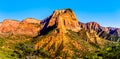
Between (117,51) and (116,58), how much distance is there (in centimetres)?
358

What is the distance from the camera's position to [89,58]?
317 ft

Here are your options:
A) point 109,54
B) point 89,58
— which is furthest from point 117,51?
point 89,58

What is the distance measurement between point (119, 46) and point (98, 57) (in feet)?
32.3

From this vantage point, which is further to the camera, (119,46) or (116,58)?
(119,46)

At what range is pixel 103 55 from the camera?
317 ft

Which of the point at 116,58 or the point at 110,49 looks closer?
the point at 116,58

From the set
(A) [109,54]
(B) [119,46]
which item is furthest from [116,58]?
(B) [119,46]

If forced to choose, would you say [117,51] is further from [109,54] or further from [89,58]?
[89,58]

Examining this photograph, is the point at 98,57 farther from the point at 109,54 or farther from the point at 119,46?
the point at 119,46

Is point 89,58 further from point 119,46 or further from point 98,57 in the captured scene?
point 119,46

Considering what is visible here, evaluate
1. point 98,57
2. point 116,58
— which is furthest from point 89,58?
point 116,58

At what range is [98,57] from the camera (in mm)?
95500

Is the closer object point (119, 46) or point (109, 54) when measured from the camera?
point (109, 54)

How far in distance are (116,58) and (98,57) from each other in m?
6.07
